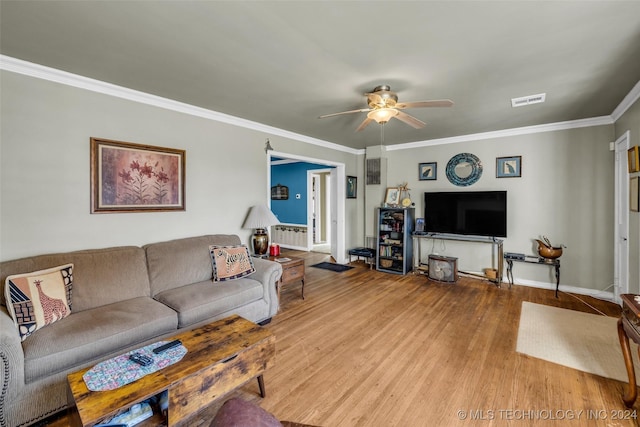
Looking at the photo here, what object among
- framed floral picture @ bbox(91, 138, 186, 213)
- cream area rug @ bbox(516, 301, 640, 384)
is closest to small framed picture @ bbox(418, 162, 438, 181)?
cream area rug @ bbox(516, 301, 640, 384)

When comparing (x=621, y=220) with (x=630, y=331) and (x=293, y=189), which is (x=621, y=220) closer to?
(x=630, y=331)

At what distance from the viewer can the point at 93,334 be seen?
190 cm

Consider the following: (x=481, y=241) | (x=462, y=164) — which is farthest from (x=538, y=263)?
(x=462, y=164)

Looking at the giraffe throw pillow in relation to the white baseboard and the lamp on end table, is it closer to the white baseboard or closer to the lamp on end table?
the lamp on end table

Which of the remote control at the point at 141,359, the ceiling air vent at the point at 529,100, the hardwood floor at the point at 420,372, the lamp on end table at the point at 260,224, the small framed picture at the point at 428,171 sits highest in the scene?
the ceiling air vent at the point at 529,100

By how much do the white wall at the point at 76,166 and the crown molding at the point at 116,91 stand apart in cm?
5

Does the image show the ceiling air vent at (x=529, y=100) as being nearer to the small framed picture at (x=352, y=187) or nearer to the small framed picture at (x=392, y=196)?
the small framed picture at (x=392, y=196)

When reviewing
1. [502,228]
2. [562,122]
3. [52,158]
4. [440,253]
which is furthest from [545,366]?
[52,158]

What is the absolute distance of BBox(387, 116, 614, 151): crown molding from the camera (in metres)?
3.86

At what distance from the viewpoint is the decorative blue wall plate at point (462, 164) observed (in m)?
4.79

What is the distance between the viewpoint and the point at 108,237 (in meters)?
2.77

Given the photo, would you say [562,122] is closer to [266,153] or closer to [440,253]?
[440,253]

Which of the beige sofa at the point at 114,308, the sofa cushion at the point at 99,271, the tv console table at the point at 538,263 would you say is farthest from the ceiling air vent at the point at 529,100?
the sofa cushion at the point at 99,271

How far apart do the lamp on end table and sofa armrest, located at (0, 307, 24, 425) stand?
2338 mm
